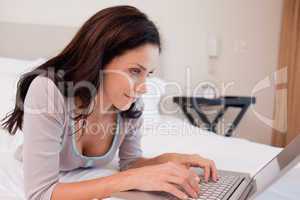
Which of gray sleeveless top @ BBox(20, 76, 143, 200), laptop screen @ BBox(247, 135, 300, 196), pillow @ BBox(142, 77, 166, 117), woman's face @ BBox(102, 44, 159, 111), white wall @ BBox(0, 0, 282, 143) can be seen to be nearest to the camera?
laptop screen @ BBox(247, 135, 300, 196)

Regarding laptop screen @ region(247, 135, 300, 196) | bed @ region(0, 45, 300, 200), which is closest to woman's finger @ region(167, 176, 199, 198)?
laptop screen @ region(247, 135, 300, 196)

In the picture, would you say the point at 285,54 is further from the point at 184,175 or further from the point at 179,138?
the point at 184,175

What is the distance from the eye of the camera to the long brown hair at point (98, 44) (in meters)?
0.83

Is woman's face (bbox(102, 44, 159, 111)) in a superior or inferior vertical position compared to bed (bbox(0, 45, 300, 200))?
superior

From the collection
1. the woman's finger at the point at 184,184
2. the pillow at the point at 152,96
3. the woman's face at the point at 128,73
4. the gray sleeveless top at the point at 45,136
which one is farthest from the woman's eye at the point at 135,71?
the pillow at the point at 152,96

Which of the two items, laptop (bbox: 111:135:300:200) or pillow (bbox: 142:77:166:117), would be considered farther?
pillow (bbox: 142:77:166:117)

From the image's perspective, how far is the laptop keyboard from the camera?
68cm

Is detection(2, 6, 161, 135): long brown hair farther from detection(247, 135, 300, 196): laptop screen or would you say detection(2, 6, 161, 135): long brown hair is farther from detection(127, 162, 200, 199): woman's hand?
detection(247, 135, 300, 196): laptop screen

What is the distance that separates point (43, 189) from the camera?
0.74 meters

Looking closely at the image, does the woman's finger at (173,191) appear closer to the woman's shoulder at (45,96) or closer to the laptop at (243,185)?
the laptop at (243,185)

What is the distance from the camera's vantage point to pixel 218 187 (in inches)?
29.3

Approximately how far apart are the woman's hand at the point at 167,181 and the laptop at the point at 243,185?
0.06ft

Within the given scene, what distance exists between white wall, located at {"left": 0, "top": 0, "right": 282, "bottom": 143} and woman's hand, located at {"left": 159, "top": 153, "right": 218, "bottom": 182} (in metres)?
1.66

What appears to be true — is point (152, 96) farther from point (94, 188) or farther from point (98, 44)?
point (94, 188)
